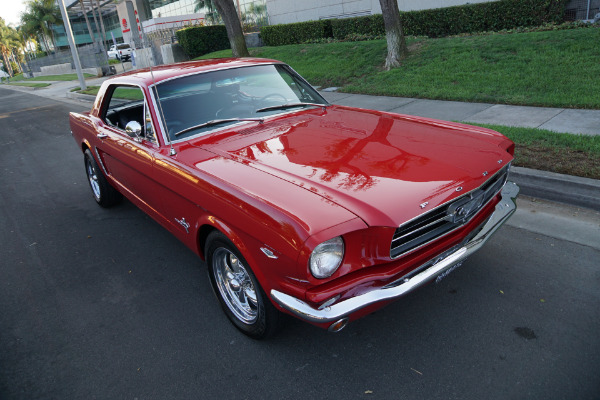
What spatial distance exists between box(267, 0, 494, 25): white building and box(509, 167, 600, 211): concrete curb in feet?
44.7

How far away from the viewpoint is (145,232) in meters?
4.85

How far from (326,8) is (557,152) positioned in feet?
62.8

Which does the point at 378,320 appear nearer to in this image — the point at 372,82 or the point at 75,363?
the point at 75,363

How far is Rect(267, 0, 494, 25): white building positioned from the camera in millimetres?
17609

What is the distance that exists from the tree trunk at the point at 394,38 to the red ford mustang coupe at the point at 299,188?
7.46 meters

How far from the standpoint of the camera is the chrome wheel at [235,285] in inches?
118

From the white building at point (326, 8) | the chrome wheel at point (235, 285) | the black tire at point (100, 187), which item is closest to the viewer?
the chrome wheel at point (235, 285)

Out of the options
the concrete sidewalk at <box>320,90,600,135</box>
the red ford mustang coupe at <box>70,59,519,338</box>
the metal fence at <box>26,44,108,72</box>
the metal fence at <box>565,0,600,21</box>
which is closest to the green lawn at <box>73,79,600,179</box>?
the concrete sidewalk at <box>320,90,600,135</box>

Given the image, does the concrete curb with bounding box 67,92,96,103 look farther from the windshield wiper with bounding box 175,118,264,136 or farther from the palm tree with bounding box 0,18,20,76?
the palm tree with bounding box 0,18,20,76

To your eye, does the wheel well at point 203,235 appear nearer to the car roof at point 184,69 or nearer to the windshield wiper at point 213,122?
the windshield wiper at point 213,122

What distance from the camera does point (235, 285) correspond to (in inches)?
122

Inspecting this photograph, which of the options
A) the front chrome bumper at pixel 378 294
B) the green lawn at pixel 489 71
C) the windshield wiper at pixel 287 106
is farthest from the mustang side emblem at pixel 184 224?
the green lawn at pixel 489 71

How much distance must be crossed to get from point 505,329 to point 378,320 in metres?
A: 0.80

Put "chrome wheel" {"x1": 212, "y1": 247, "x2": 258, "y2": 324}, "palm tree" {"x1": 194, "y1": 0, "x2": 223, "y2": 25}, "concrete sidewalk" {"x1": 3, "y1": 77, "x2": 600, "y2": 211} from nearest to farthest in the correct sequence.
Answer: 1. "chrome wheel" {"x1": 212, "y1": 247, "x2": 258, "y2": 324}
2. "concrete sidewalk" {"x1": 3, "y1": 77, "x2": 600, "y2": 211}
3. "palm tree" {"x1": 194, "y1": 0, "x2": 223, "y2": 25}
